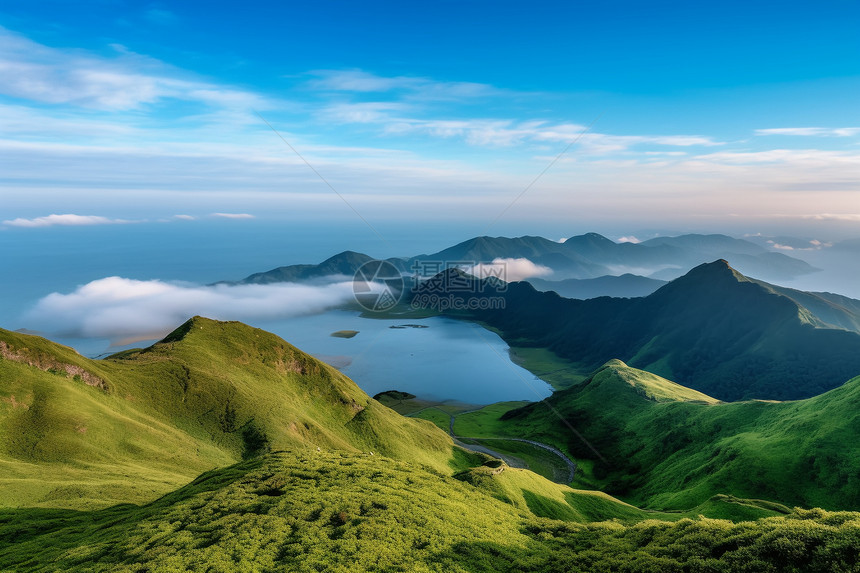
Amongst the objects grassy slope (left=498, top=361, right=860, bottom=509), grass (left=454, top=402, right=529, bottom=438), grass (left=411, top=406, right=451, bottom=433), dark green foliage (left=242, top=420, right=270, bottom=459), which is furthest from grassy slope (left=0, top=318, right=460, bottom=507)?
grassy slope (left=498, top=361, right=860, bottom=509)

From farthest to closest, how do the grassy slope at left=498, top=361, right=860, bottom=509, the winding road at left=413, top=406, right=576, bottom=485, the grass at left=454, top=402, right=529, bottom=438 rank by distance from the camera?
the grass at left=454, top=402, right=529, bottom=438, the winding road at left=413, top=406, right=576, bottom=485, the grassy slope at left=498, top=361, right=860, bottom=509

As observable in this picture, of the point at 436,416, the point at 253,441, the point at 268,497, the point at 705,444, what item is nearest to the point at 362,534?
the point at 268,497

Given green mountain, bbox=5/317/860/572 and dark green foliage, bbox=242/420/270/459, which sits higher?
green mountain, bbox=5/317/860/572

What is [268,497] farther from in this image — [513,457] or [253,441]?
[513,457]

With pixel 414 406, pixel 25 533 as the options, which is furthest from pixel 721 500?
pixel 414 406

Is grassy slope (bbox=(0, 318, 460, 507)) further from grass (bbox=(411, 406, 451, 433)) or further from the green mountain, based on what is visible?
grass (bbox=(411, 406, 451, 433))

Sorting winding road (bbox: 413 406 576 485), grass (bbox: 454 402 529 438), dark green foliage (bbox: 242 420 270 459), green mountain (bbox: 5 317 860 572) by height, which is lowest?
grass (bbox: 454 402 529 438)
